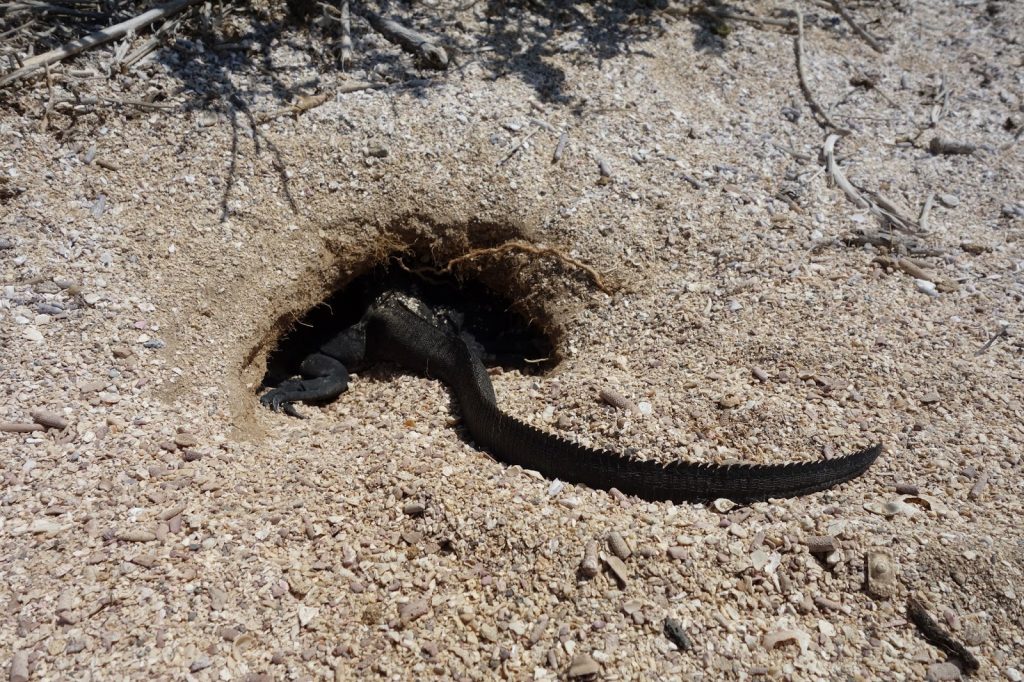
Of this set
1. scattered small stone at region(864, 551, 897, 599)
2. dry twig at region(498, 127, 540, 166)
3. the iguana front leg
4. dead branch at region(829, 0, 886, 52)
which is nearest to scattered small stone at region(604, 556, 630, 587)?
scattered small stone at region(864, 551, 897, 599)

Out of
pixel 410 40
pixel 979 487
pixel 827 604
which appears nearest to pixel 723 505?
pixel 827 604

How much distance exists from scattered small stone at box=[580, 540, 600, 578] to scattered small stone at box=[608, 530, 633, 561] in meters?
0.07

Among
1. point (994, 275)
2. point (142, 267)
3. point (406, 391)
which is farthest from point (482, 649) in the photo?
point (994, 275)

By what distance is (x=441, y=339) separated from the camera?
4289mm

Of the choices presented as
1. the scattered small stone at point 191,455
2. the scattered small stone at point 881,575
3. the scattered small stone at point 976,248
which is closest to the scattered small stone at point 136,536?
the scattered small stone at point 191,455

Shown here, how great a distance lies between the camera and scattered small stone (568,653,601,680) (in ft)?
7.63

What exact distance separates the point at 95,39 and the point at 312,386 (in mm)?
2409

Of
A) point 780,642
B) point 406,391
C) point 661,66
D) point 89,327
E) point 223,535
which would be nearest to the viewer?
point 780,642

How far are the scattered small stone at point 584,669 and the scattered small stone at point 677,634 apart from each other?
276 millimetres

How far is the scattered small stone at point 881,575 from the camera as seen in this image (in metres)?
2.47

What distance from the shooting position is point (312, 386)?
435 centimetres

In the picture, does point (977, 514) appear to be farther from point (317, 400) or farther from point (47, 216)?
point (47, 216)

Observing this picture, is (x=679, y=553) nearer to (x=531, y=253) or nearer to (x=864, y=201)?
(x=531, y=253)

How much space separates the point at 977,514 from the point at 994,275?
175cm
